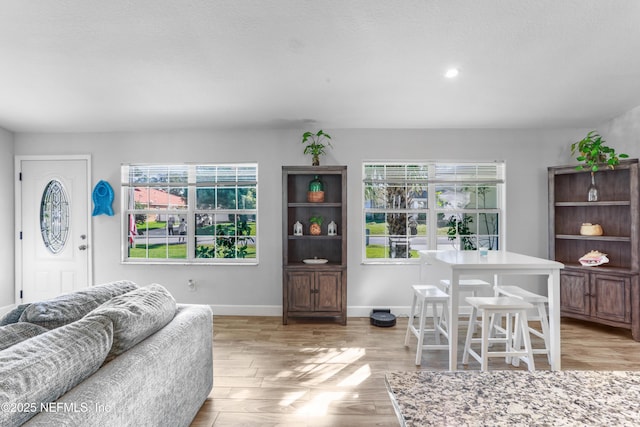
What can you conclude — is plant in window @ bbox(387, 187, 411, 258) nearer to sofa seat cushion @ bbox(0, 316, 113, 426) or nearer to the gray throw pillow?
sofa seat cushion @ bbox(0, 316, 113, 426)

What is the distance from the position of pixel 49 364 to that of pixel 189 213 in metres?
3.44

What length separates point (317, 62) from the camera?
2.69 metres

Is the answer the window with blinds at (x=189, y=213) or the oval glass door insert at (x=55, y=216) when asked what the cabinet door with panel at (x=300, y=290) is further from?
the oval glass door insert at (x=55, y=216)

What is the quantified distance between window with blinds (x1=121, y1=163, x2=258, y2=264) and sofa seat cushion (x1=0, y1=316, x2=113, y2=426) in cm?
303

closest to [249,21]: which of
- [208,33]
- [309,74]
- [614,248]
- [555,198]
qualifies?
[208,33]

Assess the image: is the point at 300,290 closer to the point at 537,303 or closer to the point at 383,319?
the point at 383,319

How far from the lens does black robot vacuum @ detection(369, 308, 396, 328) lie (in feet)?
Answer: 12.5

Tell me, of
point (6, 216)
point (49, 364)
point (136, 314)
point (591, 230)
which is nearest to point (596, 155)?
point (591, 230)

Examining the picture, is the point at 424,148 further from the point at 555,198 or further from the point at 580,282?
the point at 580,282

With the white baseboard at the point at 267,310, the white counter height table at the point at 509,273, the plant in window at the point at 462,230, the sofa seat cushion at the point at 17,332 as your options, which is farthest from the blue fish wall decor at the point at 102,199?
the plant in window at the point at 462,230

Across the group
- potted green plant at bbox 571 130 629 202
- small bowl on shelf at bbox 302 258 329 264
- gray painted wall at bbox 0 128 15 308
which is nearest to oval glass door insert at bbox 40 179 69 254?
→ gray painted wall at bbox 0 128 15 308

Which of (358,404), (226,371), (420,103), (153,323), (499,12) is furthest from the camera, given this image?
(420,103)

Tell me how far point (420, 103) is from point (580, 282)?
274 centimetres

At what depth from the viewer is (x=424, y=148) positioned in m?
4.29
